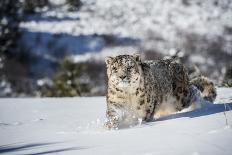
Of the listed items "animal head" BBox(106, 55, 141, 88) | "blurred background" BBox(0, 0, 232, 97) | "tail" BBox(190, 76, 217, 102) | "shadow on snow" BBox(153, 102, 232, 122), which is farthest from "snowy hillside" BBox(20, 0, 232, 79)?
"animal head" BBox(106, 55, 141, 88)

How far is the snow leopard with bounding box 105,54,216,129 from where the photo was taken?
8898 millimetres

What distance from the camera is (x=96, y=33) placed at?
284ft

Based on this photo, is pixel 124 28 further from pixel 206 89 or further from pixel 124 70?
pixel 124 70

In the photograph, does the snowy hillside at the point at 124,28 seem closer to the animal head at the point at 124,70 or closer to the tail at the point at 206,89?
the tail at the point at 206,89

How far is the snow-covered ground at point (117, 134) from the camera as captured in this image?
22.4ft

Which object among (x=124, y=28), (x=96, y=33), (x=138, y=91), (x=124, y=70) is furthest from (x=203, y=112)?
(x=124, y=28)

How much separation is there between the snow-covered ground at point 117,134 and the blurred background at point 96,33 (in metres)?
43.0

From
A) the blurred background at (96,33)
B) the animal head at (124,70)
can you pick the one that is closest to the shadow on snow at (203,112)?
the animal head at (124,70)

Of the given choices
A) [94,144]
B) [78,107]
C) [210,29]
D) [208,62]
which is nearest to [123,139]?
[94,144]

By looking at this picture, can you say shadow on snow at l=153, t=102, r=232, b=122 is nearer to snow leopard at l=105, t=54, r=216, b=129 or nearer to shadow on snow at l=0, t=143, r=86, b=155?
snow leopard at l=105, t=54, r=216, b=129

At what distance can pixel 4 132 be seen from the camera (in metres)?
9.31

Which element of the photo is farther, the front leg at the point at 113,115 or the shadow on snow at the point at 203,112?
the shadow on snow at the point at 203,112

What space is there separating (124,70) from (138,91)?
373 mm

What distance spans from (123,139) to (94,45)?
74348 mm
